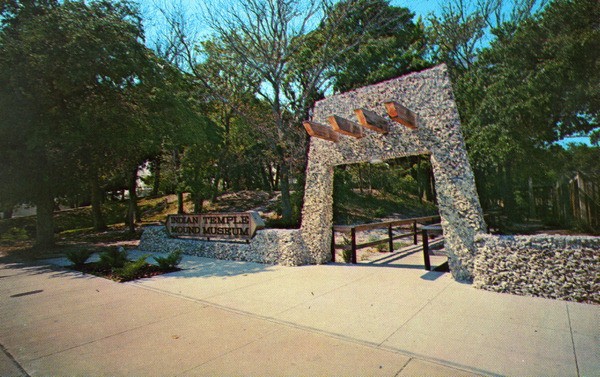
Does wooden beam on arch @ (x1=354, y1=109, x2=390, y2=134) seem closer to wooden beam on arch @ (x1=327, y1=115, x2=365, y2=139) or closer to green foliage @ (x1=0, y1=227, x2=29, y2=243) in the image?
wooden beam on arch @ (x1=327, y1=115, x2=365, y2=139)

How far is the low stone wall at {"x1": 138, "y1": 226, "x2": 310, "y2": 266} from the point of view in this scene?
8.13 metres

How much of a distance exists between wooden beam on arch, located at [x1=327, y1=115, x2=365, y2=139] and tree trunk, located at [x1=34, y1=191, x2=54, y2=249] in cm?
1347

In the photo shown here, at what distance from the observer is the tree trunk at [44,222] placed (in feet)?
45.1

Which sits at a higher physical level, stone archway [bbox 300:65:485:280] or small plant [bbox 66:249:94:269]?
stone archway [bbox 300:65:485:280]

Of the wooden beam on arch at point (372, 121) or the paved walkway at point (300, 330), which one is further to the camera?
the wooden beam on arch at point (372, 121)

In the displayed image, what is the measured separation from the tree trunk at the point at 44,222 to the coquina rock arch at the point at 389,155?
365 inches

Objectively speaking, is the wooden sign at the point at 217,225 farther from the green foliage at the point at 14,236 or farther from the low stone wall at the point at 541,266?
the green foliage at the point at 14,236

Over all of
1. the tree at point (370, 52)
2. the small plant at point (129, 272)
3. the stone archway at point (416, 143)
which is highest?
the tree at point (370, 52)

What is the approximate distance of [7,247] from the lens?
1513 centimetres

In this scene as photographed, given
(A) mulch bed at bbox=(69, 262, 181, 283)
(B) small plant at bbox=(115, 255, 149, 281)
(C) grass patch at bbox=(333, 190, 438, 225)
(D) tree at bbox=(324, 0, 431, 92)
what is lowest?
(A) mulch bed at bbox=(69, 262, 181, 283)

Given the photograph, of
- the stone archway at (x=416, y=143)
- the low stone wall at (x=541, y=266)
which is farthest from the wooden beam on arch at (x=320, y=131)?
the low stone wall at (x=541, y=266)

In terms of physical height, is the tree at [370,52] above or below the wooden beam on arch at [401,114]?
above

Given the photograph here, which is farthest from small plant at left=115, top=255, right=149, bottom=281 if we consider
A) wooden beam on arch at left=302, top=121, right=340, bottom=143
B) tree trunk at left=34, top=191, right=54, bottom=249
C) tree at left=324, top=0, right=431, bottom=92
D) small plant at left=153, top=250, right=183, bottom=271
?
tree at left=324, top=0, right=431, bottom=92

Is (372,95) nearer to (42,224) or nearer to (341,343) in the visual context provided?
(341,343)
